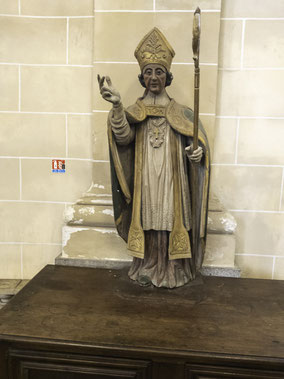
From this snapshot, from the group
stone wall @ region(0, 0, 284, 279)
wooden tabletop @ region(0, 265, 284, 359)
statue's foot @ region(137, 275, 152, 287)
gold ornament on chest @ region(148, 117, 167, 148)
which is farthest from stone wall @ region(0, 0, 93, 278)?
statue's foot @ region(137, 275, 152, 287)

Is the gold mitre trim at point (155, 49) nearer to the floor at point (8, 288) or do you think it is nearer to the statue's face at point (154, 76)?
the statue's face at point (154, 76)

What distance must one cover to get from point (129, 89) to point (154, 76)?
47 cm

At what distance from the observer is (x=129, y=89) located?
2.04m

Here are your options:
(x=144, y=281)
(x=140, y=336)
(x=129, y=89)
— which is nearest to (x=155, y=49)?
(x=129, y=89)

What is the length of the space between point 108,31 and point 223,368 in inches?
70.7

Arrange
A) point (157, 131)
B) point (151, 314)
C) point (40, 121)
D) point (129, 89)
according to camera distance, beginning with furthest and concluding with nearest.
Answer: point (40, 121) → point (129, 89) → point (157, 131) → point (151, 314)

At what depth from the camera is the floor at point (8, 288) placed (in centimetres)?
215

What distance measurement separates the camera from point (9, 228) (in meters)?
2.27

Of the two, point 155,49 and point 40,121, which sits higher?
point 155,49

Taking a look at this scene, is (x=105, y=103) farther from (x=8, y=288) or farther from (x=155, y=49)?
(x=8, y=288)

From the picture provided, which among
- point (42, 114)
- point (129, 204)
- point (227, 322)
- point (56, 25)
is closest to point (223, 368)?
point (227, 322)

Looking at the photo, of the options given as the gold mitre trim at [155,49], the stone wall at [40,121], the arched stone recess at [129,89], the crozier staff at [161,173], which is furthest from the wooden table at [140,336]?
the gold mitre trim at [155,49]

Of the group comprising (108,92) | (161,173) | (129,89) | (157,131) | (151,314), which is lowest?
(151,314)

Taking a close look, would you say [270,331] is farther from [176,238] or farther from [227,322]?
[176,238]
